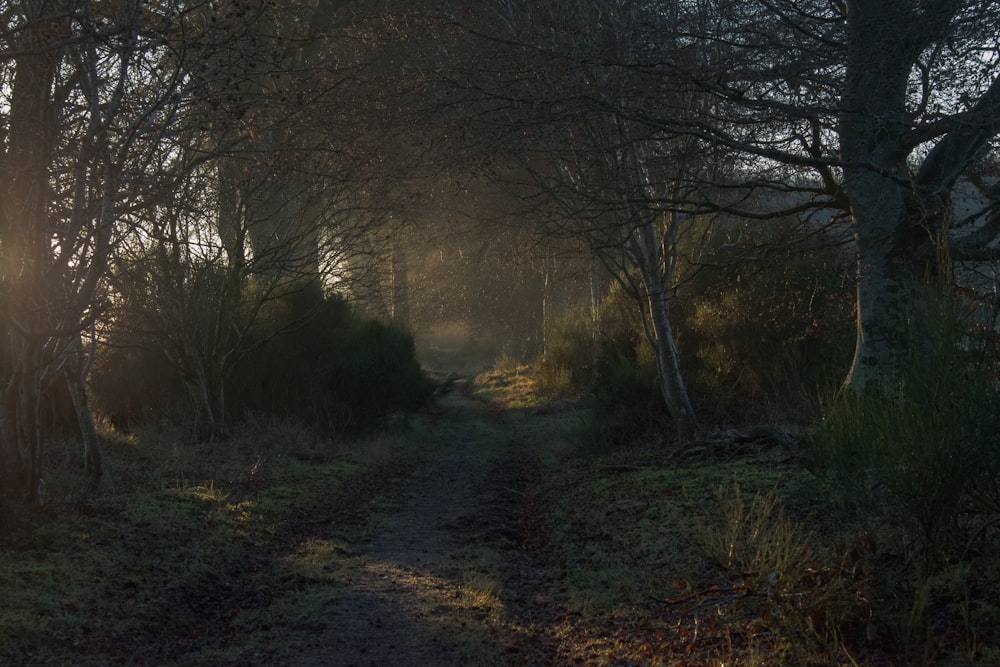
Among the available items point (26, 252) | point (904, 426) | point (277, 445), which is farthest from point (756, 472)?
point (277, 445)

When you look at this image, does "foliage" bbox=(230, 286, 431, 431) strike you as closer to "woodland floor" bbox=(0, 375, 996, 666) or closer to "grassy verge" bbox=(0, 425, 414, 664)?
"woodland floor" bbox=(0, 375, 996, 666)

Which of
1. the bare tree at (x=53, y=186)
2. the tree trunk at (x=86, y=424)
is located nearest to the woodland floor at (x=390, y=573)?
the tree trunk at (x=86, y=424)

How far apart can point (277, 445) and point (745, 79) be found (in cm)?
1127

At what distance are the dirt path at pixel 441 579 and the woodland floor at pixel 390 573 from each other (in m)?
0.03

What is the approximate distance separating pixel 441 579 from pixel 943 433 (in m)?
4.64

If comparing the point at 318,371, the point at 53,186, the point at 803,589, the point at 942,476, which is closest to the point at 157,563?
the point at 53,186

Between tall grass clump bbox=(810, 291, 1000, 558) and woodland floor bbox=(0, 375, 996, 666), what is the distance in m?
0.63

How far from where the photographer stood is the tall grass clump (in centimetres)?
504

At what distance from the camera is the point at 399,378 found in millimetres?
20875

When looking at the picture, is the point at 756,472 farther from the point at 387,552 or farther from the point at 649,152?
the point at 649,152

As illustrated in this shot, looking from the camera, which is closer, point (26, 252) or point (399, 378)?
point (26, 252)

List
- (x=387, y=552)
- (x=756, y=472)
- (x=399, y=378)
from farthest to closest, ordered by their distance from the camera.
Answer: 1. (x=399, y=378)
2. (x=756, y=472)
3. (x=387, y=552)

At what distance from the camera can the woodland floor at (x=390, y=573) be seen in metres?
5.72

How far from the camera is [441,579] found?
795 cm
